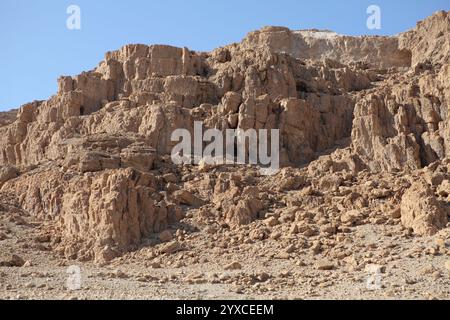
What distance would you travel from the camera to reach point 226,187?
28547 millimetres

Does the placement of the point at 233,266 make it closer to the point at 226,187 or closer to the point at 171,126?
the point at 226,187

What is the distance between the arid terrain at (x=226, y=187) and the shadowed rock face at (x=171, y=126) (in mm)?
91

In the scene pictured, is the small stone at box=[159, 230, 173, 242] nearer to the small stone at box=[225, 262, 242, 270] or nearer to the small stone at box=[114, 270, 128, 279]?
the small stone at box=[225, 262, 242, 270]

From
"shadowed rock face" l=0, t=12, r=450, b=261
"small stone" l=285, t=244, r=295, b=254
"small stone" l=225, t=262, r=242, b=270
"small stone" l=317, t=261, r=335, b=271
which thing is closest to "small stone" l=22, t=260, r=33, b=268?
"shadowed rock face" l=0, t=12, r=450, b=261

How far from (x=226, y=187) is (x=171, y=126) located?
21.2 ft

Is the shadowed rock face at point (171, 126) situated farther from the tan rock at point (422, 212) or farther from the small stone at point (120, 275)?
the tan rock at point (422, 212)

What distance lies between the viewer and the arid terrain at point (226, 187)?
65.2 feet

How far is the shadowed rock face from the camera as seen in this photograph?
26828mm

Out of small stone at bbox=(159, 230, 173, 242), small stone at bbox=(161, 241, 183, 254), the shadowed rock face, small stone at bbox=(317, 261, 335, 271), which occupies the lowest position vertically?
small stone at bbox=(317, 261, 335, 271)

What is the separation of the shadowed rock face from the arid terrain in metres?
0.09

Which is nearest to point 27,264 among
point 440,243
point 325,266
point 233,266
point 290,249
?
point 233,266
